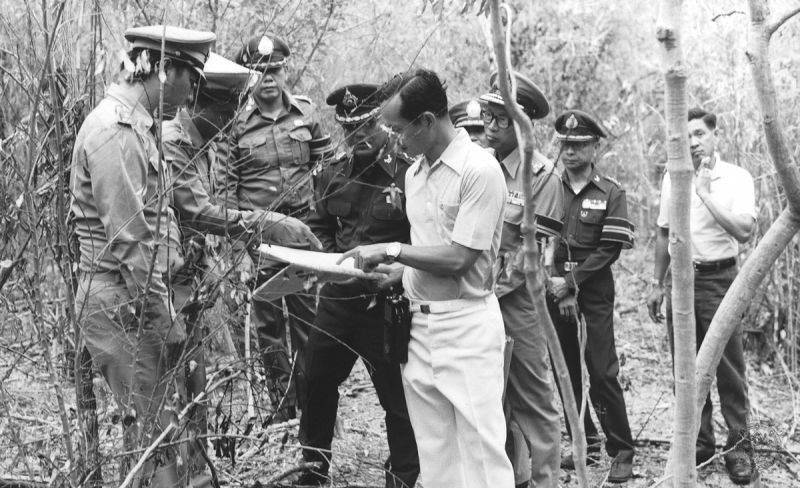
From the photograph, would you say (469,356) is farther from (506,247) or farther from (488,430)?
(506,247)

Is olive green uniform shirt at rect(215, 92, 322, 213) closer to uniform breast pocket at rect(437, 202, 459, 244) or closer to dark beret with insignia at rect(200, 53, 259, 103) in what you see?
dark beret with insignia at rect(200, 53, 259, 103)

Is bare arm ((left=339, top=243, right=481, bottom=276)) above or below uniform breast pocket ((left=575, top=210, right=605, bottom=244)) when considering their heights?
below

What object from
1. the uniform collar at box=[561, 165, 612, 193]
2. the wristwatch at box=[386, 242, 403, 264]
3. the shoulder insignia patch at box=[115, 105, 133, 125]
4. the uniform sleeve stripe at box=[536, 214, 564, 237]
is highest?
the shoulder insignia patch at box=[115, 105, 133, 125]

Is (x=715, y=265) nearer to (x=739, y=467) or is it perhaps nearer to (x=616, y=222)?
(x=616, y=222)

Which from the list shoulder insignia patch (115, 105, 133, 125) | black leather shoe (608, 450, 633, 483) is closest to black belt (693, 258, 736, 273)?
black leather shoe (608, 450, 633, 483)

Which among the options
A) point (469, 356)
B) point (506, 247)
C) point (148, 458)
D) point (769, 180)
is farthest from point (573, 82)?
point (148, 458)

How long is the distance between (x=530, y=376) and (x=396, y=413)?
69cm

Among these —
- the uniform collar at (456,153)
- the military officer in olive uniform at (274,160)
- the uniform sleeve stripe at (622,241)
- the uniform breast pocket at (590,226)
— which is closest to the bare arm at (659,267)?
the uniform sleeve stripe at (622,241)

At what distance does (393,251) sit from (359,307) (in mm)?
932

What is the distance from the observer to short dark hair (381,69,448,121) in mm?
3502

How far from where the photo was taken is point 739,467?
514cm

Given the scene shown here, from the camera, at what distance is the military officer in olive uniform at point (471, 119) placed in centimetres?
500

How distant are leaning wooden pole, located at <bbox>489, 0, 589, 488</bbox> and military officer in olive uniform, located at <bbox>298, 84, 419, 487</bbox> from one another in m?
2.24

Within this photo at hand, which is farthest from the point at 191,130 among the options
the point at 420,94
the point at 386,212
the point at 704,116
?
the point at 704,116
